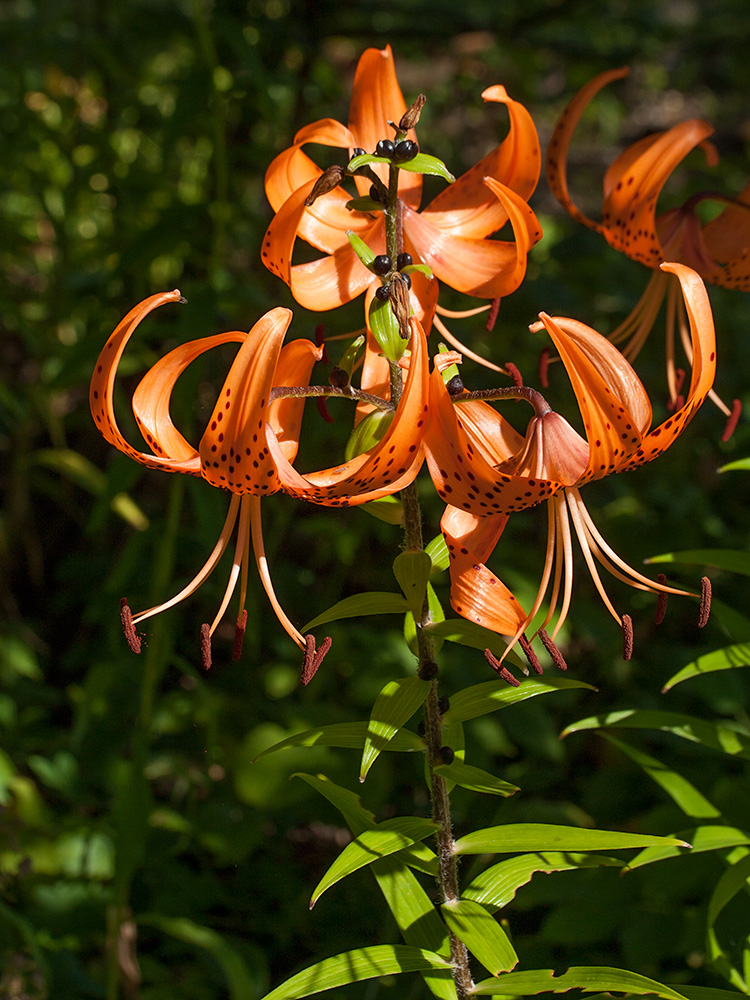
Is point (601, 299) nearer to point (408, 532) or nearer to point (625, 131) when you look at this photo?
point (408, 532)

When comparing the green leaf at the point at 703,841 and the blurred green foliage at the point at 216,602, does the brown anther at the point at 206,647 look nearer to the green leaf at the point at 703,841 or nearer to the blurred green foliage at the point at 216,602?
the blurred green foliage at the point at 216,602

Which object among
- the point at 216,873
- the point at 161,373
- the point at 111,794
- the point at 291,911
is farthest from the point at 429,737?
the point at 216,873

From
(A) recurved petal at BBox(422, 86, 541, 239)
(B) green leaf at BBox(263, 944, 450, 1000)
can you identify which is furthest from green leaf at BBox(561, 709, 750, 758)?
(A) recurved petal at BBox(422, 86, 541, 239)

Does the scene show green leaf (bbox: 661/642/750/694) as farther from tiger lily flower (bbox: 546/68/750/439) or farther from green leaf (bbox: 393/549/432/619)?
green leaf (bbox: 393/549/432/619)

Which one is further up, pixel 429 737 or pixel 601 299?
pixel 601 299

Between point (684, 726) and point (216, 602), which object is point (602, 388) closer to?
point (684, 726)

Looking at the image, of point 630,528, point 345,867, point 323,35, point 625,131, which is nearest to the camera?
point 345,867

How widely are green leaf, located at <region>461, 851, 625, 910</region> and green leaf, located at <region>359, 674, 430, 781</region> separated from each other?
18 cm

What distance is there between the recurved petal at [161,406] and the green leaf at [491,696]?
31 centimetres

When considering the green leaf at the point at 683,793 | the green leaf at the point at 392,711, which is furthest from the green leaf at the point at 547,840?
the green leaf at the point at 683,793

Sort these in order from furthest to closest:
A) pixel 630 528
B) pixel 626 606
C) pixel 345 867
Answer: pixel 626 606 < pixel 630 528 < pixel 345 867

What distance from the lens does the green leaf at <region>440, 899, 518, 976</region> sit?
2.31 ft

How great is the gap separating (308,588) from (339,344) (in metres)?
0.70

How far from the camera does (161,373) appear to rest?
708 mm
